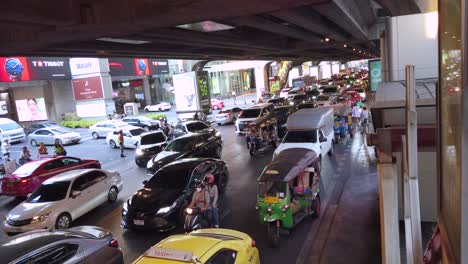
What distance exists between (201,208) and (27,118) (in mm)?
41275

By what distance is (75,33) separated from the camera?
11.2m

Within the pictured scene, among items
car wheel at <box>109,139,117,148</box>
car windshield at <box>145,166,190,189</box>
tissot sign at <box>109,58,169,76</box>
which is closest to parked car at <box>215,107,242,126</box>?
car wheel at <box>109,139,117,148</box>

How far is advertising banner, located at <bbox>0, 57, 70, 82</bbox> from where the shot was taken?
35031 millimetres

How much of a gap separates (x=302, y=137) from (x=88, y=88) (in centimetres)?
3221

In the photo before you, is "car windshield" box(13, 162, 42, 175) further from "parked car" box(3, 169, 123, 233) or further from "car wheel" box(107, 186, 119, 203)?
"car wheel" box(107, 186, 119, 203)

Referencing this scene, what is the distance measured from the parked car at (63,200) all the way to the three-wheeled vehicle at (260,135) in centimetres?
812

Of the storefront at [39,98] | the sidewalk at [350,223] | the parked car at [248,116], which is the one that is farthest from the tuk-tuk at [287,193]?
the storefront at [39,98]

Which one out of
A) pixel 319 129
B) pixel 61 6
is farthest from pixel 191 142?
pixel 61 6

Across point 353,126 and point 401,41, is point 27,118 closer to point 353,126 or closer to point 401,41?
point 353,126

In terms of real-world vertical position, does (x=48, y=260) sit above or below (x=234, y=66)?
below

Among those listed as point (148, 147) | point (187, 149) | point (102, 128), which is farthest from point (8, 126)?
point (187, 149)

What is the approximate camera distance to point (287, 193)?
979cm

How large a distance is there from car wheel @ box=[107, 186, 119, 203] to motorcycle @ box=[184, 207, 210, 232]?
17.1 feet

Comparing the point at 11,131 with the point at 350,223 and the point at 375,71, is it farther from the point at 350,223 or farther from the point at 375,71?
the point at 350,223
